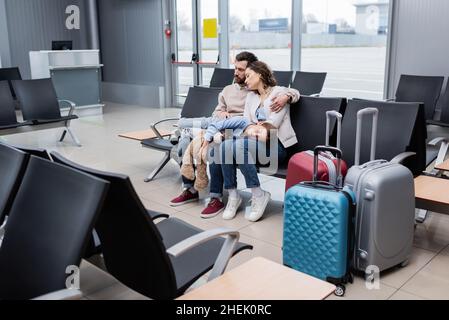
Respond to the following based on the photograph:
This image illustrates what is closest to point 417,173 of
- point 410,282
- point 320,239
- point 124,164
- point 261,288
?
point 410,282

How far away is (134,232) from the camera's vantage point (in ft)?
4.96

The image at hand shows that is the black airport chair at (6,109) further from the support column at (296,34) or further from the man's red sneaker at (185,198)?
the support column at (296,34)

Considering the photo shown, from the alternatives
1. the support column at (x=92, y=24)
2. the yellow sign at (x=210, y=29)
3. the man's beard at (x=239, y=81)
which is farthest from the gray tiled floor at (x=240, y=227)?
the support column at (x=92, y=24)

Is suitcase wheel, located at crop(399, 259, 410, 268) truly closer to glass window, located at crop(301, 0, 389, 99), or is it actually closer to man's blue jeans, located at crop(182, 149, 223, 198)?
man's blue jeans, located at crop(182, 149, 223, 198)

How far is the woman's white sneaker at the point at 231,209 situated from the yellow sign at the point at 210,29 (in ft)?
17.0

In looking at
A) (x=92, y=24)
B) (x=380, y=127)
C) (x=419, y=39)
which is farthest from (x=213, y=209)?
(x=92, y=24)

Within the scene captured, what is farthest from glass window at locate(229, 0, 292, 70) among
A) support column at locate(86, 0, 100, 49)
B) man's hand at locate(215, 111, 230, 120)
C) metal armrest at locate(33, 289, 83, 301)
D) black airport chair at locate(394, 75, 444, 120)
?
metal armrest at locate(33, 289, 83, 301)

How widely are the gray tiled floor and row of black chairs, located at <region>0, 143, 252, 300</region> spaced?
75cm

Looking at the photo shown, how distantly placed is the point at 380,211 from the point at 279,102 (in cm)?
125

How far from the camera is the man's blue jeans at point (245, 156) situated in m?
3.21

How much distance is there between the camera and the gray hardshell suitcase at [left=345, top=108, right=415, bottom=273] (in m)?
2.25

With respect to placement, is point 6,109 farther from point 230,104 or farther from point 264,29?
point 264,29

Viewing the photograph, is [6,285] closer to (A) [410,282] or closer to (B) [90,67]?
(A) [410,282]

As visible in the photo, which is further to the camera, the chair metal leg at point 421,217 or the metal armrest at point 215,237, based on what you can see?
the chair metal leg at point 421,217
